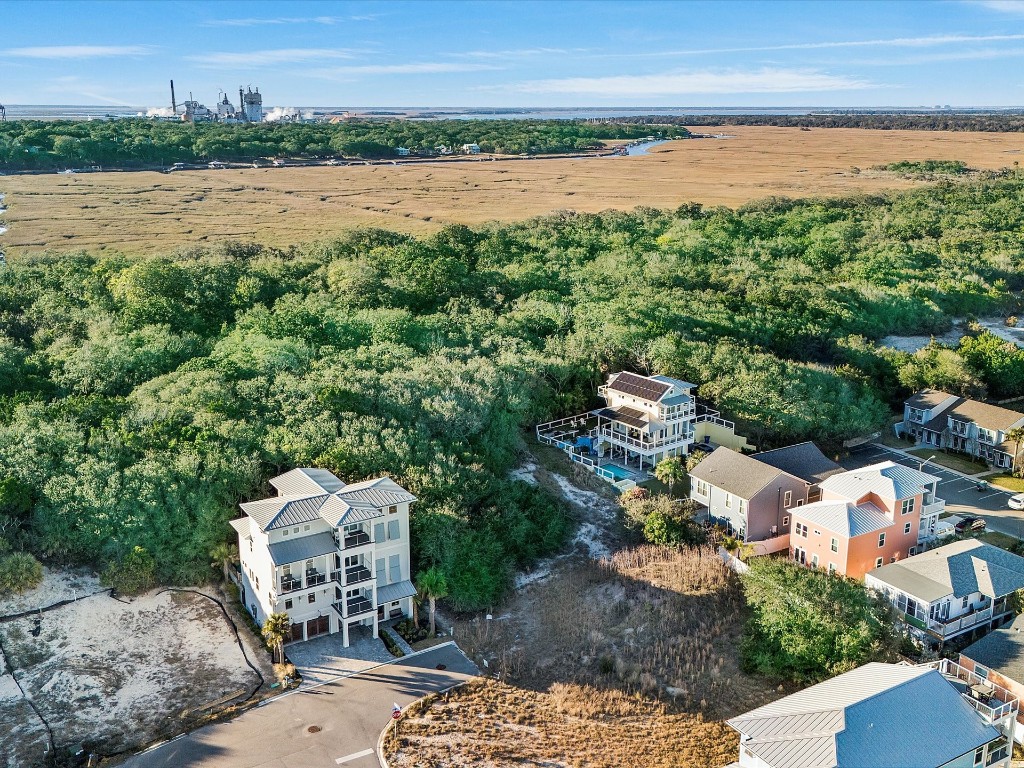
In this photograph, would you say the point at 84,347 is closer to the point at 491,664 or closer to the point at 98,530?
the point at 98,530

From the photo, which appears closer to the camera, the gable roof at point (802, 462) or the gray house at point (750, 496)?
the gray house at point (750, 496)

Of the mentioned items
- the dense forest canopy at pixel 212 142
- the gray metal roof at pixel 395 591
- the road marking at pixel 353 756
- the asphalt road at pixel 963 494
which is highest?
the dense forest canopy at pixel 212 142

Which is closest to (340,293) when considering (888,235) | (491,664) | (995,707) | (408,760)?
(491,664)

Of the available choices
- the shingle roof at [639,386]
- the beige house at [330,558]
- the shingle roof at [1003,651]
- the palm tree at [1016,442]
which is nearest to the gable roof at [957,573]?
the shingle roof at [1003,651]

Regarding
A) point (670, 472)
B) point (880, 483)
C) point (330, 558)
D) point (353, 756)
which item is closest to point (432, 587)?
point (330, 558)

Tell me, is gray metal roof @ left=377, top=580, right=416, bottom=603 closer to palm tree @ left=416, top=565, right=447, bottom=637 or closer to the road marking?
palm tree @ left=416, top=565, right=447, bottom=637

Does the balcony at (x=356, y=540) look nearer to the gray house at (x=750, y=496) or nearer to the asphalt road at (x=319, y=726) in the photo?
the asphalt road at (x=319, y=726)
